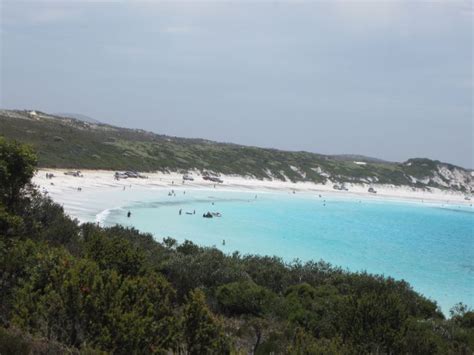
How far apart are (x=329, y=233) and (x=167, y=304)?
38481 mm

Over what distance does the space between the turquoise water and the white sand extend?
2898mm

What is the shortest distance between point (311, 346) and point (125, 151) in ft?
265

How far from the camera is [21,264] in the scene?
31.1ft

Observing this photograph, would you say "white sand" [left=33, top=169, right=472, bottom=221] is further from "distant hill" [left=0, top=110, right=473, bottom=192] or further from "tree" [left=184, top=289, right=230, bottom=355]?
"tree" [left=184, top=289, right=230, bottom=355]

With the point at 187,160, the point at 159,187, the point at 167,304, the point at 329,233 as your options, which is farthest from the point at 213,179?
the point at 167,304

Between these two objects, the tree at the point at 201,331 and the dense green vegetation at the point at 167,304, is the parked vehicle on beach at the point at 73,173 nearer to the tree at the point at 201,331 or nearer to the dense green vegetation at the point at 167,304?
the dense green vegetation at the point at 167,304

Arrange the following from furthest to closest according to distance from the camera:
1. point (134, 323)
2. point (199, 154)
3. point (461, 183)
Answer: point (461, 183)
point (199, 154)
point (134, 323)

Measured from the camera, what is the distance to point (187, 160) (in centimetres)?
9256

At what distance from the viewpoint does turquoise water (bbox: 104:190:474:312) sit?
31.3m

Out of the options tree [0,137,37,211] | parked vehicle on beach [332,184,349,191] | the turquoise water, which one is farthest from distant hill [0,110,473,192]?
tree [0,137,37,211]

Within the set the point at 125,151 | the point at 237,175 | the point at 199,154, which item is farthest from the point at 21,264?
the point at 199,154

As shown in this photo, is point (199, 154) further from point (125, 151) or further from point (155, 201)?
point (155, 201)

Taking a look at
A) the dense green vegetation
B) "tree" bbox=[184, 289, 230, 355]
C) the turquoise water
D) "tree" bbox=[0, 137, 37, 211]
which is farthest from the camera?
the turquoise water

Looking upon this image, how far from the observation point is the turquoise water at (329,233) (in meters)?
31.3
